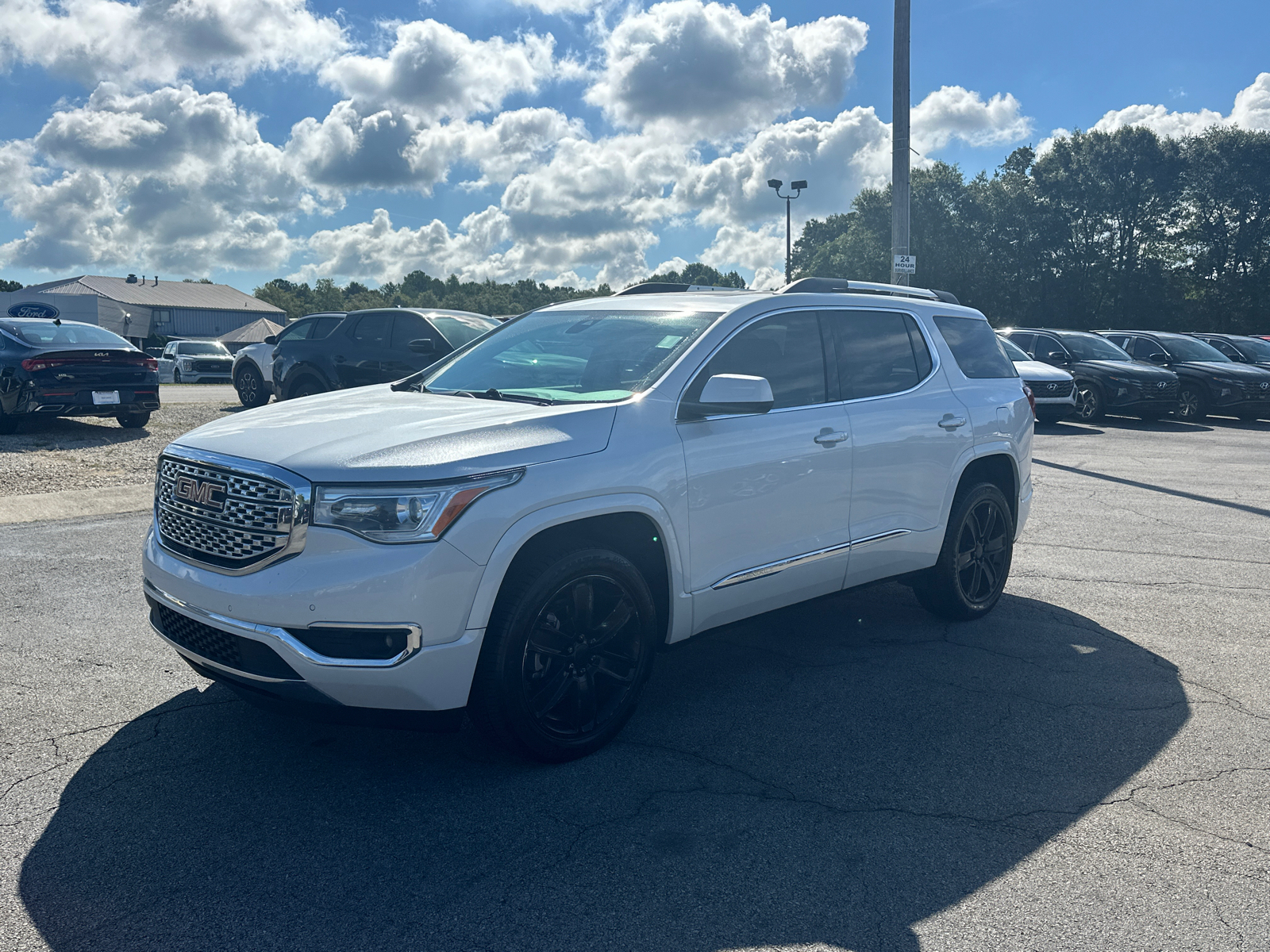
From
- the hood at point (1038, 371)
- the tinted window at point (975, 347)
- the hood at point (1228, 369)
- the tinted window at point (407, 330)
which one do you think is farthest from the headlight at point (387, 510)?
the hood at point (1228, 369)

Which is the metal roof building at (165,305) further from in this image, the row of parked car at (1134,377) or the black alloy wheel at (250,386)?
the row of parked car at (1134,377)

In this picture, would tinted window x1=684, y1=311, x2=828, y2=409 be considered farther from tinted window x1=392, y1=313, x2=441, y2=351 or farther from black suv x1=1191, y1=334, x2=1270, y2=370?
black suv x1=1191, y1=334, x2=1270, y2=370

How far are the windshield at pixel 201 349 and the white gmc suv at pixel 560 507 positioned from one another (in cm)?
3323

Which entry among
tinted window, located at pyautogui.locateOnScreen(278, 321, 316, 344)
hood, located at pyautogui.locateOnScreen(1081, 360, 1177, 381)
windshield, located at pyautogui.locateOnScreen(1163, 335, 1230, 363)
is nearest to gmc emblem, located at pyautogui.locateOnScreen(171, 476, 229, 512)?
tinted window, located at pyautogui.locateOnScreen(278, 321, 316, 344)

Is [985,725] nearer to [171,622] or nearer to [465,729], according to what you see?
[465,729]

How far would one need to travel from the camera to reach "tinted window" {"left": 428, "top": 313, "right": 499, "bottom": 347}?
12438 mm

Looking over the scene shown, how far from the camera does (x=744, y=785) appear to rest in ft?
11.6

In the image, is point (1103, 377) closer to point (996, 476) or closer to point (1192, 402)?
point (1192, 402)

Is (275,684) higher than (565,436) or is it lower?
lower

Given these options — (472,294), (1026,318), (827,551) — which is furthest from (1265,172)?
(472,294)

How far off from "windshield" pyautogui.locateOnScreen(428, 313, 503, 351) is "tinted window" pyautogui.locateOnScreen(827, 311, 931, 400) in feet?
25.1

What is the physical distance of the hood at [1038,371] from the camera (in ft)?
56.0

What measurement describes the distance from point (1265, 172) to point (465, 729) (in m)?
54.7

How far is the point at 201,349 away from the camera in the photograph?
116ft
